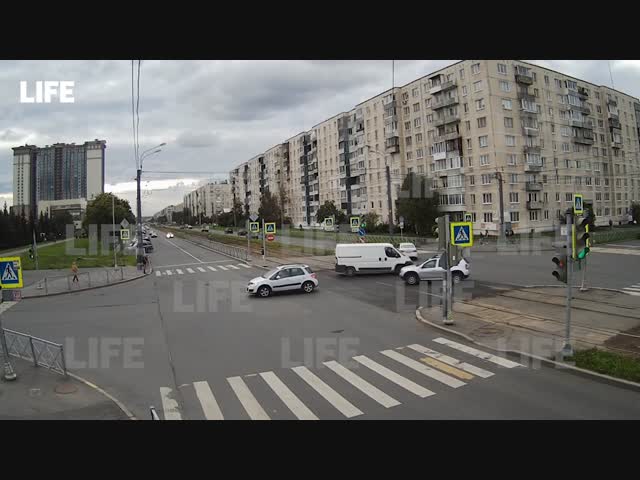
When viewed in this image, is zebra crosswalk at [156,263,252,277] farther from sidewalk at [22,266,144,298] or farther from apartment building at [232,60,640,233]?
apartment building at [232,60,640,233]

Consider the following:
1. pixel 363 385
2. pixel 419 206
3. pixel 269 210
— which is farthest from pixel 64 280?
pixel 269 210

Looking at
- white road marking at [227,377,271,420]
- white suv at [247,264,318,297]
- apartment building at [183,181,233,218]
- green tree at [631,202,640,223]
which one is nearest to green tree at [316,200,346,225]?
green tree at [631,202,640,223]

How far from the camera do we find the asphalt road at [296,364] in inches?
309

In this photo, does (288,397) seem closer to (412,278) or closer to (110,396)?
(110,396)

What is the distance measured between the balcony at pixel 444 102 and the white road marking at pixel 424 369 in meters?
51.8

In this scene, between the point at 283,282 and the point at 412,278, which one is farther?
the point at 412,278

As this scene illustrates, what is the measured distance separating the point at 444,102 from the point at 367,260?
129 feet

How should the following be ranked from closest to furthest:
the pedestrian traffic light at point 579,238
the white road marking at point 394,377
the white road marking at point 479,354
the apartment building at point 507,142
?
1. the white road marking at point 394,377
2. the white road marking at point 479,354
3. the pedestrian traffic light at point 579,238
4. the apartment building at point 507,142

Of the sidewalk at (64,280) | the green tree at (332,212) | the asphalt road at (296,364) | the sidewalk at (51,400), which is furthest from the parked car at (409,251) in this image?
the green tree at (332,212)

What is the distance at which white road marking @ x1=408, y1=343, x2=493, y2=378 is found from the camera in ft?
31.2

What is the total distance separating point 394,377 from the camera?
9359mm

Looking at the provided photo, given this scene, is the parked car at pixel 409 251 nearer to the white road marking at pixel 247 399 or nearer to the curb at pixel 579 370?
the curb at pixel 579 370
